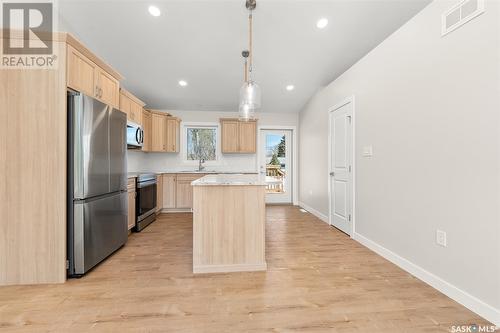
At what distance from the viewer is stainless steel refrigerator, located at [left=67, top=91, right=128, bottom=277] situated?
210 centimetres

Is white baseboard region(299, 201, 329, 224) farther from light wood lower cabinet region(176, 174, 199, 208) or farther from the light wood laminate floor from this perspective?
light wood lower cabinet region(176, 174, 199, 208)

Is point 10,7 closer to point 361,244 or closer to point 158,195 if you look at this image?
point 158,195

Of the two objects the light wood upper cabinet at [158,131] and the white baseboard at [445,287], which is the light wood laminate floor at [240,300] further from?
the light wood upper cabinet at [158,131]

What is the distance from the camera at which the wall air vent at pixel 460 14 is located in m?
1.66

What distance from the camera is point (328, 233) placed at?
354cm

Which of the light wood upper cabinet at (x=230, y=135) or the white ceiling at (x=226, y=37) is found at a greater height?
the white ceiling at (x=226, y=37)

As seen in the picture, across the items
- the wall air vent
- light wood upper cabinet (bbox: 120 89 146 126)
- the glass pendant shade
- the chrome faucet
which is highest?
the wall air vent

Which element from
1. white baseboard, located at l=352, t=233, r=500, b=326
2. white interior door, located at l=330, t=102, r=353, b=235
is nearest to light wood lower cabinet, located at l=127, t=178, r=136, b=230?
white interior door, located at l=330, t=102, r=353, b=235

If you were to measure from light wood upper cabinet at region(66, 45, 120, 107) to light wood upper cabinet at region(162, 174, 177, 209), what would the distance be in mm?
2343

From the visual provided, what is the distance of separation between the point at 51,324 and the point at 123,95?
9.98 feet

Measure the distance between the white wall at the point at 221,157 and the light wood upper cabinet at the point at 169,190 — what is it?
647mm

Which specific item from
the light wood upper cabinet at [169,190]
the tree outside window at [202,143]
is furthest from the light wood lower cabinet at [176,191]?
the tree outside window at [202,143]

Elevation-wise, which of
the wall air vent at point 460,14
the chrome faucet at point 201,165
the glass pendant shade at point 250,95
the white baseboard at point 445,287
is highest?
the wall air vent at point 460,14

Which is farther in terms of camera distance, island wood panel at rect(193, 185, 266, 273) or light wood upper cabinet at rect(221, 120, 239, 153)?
light wood upper cabinet at rect(221, 120, 239, 153)
